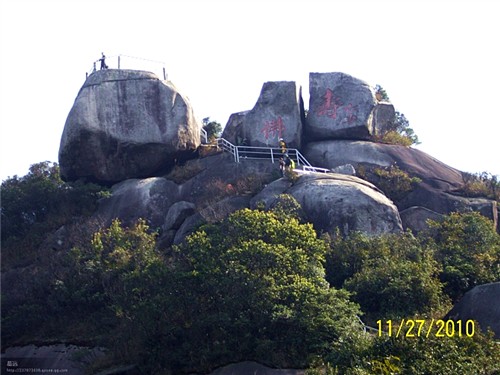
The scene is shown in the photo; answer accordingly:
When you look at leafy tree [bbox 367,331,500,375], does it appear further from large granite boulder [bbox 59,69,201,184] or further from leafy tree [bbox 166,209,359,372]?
large granite boulder [bbox 59,69,201,184]

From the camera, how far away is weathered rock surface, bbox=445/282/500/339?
65.0 ft

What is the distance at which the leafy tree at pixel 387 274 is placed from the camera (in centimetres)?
2123

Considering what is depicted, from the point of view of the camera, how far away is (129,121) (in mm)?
28891

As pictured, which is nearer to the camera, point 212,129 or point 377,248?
point 377,248

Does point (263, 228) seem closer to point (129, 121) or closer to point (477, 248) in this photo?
point (477, 248)

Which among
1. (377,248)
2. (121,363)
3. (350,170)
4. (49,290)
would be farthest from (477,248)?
(49,290)

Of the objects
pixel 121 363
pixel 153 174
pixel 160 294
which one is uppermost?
pixel 153 174

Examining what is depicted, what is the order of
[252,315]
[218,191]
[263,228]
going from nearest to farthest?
[252,315]
[263,228]
[218,191]

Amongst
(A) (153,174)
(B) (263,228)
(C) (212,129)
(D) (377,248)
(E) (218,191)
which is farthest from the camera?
(C) (212,129)

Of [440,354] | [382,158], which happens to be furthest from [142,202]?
[440,354]

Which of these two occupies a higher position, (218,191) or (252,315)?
(218,191)

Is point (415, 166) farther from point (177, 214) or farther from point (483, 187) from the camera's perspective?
point (177, 214)

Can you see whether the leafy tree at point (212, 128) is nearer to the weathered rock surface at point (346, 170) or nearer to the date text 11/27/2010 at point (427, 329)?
the weathered rock surface at point (346, 170)

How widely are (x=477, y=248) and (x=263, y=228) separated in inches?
232
